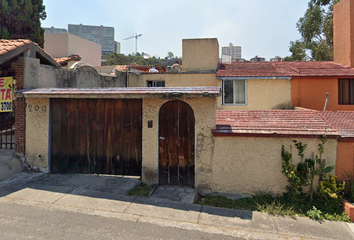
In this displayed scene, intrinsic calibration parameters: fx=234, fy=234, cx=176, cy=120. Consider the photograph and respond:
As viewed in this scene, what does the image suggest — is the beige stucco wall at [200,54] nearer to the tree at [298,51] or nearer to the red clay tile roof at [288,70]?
the red clay tile roof at [288,70]

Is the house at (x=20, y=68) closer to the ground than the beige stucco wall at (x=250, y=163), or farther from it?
farther from it

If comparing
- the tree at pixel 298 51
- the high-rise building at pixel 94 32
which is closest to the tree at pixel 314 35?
the tree at pixel 298 51

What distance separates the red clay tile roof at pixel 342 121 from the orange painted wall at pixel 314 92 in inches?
250

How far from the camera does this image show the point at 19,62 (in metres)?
7.08

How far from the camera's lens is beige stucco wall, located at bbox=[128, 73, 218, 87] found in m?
13.8

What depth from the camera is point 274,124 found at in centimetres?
582

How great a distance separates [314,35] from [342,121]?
86.8 ft

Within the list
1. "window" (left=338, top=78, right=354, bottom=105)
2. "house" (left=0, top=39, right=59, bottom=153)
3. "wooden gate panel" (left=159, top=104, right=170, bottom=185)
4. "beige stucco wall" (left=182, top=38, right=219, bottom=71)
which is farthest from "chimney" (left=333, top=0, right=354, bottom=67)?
"house" (left=0, top=39, right=59, bottom=153)

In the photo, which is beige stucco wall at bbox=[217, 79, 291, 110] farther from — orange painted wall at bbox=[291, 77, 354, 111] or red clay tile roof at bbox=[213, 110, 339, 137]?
red clay tile roof at bbox=[213, 110, 339, 137]

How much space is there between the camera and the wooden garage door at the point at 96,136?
637cm

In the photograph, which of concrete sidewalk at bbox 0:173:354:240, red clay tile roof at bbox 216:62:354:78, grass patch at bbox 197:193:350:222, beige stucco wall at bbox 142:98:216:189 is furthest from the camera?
red clay tile roof at bbox 216:62:354:78

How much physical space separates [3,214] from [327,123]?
290 inches

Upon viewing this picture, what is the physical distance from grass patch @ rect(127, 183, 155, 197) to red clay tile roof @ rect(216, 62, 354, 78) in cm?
845

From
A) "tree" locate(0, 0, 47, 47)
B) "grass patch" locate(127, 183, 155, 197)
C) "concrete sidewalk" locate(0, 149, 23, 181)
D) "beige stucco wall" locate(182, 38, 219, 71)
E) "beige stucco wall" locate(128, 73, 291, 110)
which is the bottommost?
"grass patch" locate(127, 183, 155, 197)
